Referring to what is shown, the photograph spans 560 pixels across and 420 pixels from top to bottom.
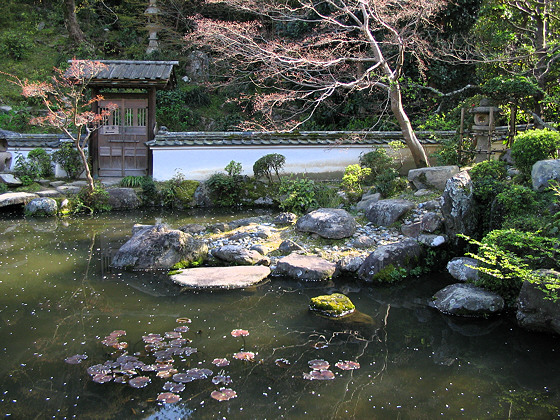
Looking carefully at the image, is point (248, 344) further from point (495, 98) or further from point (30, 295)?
point (495, 98)

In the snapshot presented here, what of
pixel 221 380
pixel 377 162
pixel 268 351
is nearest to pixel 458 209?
pixel 377 162

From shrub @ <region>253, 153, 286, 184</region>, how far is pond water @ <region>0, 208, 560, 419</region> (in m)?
6.51

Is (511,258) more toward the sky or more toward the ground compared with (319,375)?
more toward the sky

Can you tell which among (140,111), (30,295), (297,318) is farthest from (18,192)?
(297,318)

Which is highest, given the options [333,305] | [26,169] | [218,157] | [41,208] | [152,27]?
[152,27]

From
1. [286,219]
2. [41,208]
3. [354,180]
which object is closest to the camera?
[286,219]

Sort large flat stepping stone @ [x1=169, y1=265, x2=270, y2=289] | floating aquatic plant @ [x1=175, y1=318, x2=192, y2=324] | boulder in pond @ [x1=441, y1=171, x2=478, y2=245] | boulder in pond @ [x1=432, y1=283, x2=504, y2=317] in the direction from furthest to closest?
boulder in pond @ [x1=441, y1=171, x2=478, y2=245] → large flat stepping stone @ [x1=169, y1=265, x2=270, y2=289] → boulder in pond @ [x1=432, y1=283, x2=504, y2=317] → floating aquatic plant @ [x1=175, y1=318, x2=192, y2=324]

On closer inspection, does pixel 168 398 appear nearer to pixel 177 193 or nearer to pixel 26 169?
pixel 177 193

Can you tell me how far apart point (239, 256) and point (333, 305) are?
260 centimetres

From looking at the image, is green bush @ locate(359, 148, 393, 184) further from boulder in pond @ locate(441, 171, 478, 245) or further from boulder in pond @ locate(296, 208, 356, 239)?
boulder in pond @ locate(441, 171, 478, 245)

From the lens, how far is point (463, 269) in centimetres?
844

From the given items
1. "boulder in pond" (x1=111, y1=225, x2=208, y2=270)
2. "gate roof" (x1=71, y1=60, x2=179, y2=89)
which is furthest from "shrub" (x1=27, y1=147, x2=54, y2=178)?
"boulder in pond" (x1=111, y1=225, x2=208, y2=270)

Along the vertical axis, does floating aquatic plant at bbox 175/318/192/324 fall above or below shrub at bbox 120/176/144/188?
below

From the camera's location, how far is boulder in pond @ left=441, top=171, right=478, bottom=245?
934 centimetres
